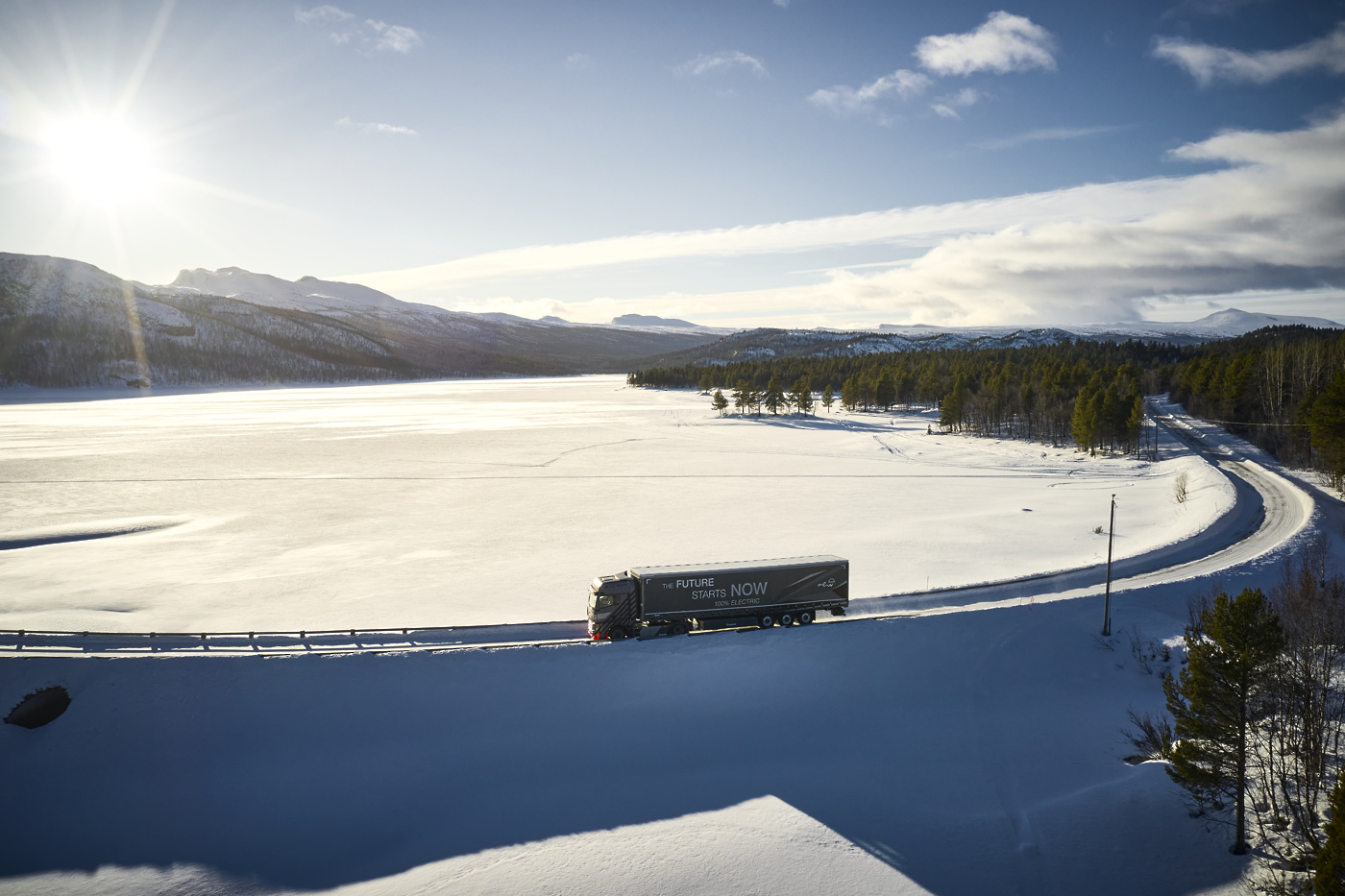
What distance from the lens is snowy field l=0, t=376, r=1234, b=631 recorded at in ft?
117

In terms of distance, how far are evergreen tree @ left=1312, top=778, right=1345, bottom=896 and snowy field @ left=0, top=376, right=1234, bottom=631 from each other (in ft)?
75.1

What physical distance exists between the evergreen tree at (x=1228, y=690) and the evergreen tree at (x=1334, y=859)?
5.42 metres

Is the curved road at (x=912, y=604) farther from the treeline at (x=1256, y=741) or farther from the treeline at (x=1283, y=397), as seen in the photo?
the treeline at (x=1283, y=397)

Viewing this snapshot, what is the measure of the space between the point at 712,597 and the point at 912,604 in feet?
36.5

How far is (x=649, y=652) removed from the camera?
28.2 meters

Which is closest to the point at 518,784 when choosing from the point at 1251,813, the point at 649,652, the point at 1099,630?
the point at 649,652

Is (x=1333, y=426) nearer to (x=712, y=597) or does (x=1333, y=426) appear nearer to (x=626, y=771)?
(x=712, y=597)

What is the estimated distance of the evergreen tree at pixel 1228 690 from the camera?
17250 mm

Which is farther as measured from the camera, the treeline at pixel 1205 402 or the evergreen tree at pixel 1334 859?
the treeline at pixel 1205 402

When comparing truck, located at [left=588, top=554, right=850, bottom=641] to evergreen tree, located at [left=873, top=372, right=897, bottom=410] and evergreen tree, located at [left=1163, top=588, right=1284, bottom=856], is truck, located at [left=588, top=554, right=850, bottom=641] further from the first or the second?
evergreen tree, located at [left=873, top=372, right=897, bottom=410]

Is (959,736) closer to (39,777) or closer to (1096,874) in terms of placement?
(1096,874)

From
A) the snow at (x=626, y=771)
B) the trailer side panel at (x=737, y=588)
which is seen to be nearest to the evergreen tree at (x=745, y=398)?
the snow at (x=626, y=771)

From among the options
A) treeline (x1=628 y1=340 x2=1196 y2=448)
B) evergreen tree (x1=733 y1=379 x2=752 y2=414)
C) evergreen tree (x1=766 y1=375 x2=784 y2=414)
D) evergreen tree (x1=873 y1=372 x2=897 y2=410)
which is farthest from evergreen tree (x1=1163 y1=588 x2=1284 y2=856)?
evergreen tree (x1=873 y1=372 x2=897 y2=410)

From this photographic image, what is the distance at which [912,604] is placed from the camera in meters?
33.0
